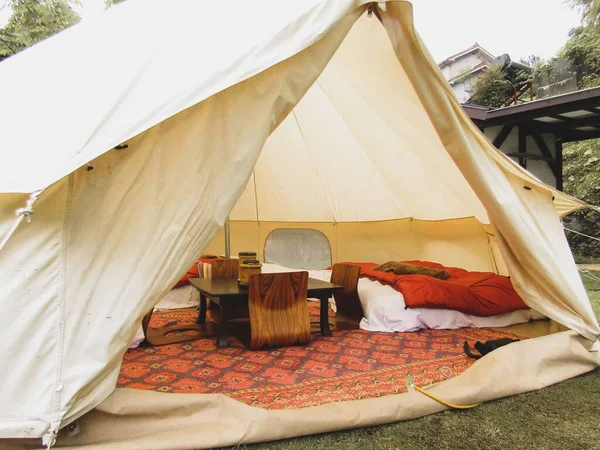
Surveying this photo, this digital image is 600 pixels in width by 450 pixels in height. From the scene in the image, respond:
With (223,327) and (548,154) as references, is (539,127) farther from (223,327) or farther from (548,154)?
(223,327)

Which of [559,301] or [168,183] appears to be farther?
[559,301]

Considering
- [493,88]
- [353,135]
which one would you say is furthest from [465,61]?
[353,135]

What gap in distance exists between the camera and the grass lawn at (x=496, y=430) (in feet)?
6.39

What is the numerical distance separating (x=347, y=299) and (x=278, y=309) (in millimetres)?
1287

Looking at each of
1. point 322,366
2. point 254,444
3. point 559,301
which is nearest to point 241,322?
point 322,366

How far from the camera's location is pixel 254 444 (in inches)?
75.7

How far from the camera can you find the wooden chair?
4.13 metres

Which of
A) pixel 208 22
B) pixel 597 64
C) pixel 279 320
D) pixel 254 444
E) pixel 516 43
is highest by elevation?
pixel 516 43

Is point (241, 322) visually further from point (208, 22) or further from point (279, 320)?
point (208, 22)

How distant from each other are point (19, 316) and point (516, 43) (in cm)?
2651

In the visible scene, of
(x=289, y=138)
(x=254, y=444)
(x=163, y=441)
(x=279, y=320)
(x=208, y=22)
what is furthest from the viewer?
(x=289, y=138)

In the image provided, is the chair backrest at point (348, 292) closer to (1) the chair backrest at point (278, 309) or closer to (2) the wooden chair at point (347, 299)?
(2) the wooden chair at point (347, 299)

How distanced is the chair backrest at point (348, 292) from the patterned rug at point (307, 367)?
0.54m

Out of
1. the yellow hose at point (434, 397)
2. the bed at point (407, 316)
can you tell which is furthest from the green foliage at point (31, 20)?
the yellow hose at point (434, 397)
